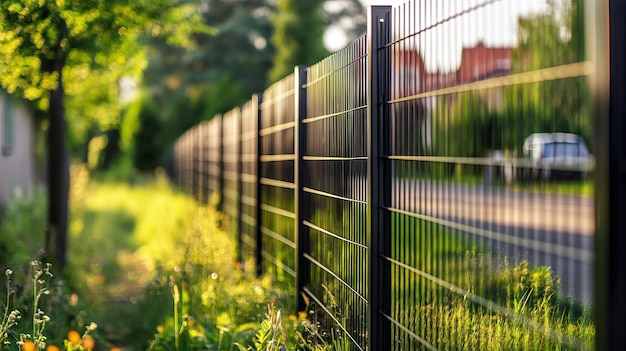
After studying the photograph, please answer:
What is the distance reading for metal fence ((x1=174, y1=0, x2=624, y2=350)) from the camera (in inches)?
103

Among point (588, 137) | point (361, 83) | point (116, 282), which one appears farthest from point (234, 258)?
point (588, 137)

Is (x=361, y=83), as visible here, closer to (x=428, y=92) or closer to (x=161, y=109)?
(x=428, y=92)

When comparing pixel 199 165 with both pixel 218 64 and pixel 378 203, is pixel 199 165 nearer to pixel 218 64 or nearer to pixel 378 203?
pixel 378 203

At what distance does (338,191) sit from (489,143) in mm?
2451

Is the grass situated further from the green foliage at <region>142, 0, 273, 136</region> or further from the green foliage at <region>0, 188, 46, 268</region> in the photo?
the green foliage at <region>142, 0, 273, 136</region>

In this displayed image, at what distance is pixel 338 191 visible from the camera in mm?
5457

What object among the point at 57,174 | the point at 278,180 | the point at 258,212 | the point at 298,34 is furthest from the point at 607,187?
the point at 298,34

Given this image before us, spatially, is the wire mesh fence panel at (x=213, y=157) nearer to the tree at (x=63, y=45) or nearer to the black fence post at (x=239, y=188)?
the black fence post at (x=239, y=188)

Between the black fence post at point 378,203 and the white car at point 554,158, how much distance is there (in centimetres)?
143

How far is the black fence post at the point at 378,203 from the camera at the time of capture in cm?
439

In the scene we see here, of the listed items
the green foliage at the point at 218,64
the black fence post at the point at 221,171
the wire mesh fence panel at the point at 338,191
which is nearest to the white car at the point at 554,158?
the wire mesh fence panel at the point at 338,191

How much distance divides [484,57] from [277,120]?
504 centimetres

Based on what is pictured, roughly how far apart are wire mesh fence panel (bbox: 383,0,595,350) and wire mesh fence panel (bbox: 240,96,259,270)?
4.93 meters

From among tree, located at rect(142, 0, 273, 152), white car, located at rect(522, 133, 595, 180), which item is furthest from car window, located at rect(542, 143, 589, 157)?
tree, located at rect(142, 0, 273, 152)
